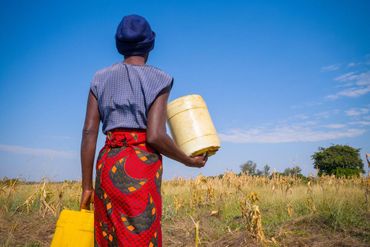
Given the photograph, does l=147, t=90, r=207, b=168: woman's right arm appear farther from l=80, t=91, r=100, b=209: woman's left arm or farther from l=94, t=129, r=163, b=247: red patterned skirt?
l=80, t=91, r=100, b=209: woman's left arm

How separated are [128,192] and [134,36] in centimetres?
91

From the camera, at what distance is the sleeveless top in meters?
1.85

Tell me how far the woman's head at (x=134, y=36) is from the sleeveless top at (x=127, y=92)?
10cm

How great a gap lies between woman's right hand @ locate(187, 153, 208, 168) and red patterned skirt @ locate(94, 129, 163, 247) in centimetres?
30

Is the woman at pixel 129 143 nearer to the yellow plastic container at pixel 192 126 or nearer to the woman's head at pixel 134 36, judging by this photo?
the woman's head at pixel 134 36

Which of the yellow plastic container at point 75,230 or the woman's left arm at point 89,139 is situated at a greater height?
the woman's left arm at point 89,139

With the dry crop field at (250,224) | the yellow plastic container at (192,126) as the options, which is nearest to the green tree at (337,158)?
the dry crop field at (250,224)

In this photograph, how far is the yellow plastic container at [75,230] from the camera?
76.6 inches

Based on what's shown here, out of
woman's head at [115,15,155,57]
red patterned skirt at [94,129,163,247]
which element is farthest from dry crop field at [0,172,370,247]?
woman's head at [115,15,155,57]

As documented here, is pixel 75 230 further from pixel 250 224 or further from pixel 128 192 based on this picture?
pixel 250 224

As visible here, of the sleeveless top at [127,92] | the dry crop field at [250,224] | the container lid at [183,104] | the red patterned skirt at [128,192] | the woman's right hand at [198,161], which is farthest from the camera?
the dry crop field at [250,224]

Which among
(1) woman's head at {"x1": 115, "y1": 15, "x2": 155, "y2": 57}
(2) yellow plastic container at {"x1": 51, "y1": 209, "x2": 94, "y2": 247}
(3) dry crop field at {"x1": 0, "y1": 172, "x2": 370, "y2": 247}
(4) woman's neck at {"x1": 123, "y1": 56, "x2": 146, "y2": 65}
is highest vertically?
(1) woman's head at {"x1": 115, "y1": 15, "x2": 155, "y2": 57}

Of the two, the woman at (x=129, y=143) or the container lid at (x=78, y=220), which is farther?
the container lid at (x=78, y=220)

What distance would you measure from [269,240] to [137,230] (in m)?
3.84
